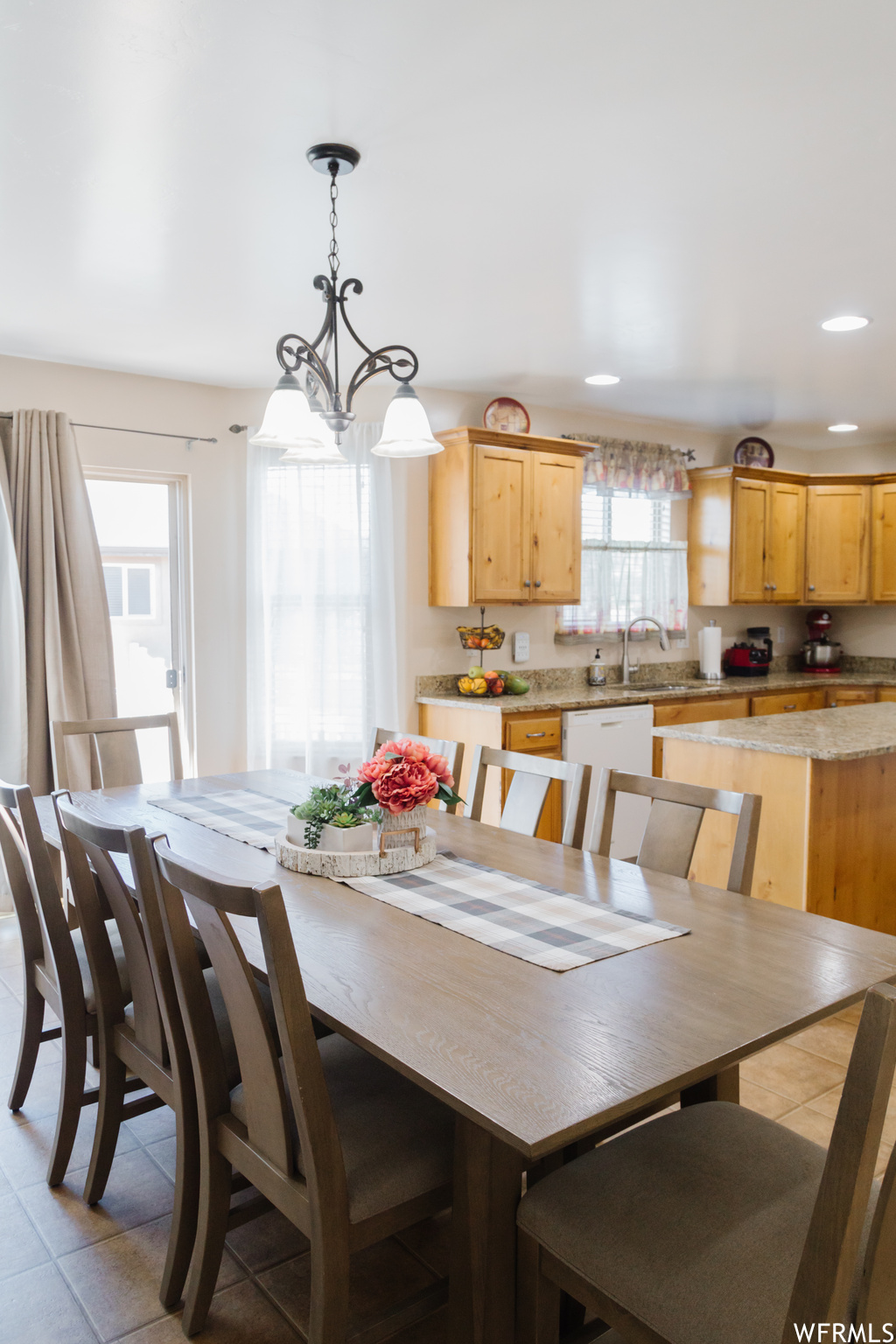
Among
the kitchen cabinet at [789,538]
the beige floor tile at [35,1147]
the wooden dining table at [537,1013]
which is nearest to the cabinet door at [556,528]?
the kitchen cabinet at [789,538]

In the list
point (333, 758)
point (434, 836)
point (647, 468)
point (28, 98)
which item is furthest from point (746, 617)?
point (28, 98)

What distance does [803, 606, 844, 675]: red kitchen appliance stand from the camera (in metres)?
6.65

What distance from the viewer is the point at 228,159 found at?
90.4 inches

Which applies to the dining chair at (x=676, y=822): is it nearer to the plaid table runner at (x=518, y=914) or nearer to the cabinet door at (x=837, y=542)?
the plaid table runner at (x=518, y=914)

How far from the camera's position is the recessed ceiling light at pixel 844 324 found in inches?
143

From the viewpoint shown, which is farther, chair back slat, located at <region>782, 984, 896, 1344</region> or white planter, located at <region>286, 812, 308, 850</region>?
white planter, located at <region>286, 812, 308, 850</region>

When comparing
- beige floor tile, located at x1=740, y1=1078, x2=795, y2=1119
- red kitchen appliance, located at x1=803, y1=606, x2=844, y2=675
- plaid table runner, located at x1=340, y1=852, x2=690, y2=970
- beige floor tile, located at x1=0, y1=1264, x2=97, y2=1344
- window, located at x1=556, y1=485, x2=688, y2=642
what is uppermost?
window, located at x1=556, y1=485, x2=688, y2=642

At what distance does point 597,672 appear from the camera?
5.58m

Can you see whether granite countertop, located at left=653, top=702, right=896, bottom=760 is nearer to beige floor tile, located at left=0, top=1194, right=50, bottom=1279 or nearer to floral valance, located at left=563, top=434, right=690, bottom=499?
floral valance, located at left=563, top=434, right=690, bottom=499

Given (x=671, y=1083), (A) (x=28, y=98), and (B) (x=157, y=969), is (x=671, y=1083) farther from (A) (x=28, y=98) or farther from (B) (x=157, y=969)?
(A) (x=28, y=98)

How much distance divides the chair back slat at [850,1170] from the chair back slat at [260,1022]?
2.20 feet

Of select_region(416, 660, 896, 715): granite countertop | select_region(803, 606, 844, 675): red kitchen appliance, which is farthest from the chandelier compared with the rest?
select_region(803, 606, 844, 675): red kitchen appliance

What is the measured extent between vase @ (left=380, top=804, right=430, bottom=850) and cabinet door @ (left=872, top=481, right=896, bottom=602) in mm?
5172

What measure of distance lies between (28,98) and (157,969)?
1.91 metres
